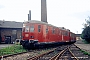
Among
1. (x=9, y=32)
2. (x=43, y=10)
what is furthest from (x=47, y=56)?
(x=9, y=32)

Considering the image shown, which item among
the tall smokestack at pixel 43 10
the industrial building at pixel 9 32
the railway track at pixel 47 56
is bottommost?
the railway track at pixel 47 56

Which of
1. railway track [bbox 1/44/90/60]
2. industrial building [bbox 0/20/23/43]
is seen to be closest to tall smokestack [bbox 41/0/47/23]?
industrial building [bbox 0/20/23/43]

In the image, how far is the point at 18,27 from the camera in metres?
46.5

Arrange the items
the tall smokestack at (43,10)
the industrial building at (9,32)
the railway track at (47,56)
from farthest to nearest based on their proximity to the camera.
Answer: the industrial building at (9,32)
the tall smokestack at (43,10)
the railway track at (47,56)

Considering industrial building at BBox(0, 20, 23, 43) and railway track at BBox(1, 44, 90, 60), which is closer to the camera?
railway track at BBox(1, 44, 90, 60)

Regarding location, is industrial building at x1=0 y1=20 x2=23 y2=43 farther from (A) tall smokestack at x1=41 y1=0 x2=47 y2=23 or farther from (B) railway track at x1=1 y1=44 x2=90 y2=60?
(B) railway track at x1=1 y1=44 x2=90 y2=60

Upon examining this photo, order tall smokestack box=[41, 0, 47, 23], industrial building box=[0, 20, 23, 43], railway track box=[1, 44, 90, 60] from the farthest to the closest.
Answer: industrial building box=[0, 20, 23, 43], tall smokestack box=[41, 0, 47, 23], railway track box=[1, 44, 90, 60]

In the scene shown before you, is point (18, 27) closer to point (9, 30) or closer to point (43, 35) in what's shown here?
point (9, 30)

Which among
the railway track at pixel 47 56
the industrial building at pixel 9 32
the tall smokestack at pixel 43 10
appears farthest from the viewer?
the industrial building at pixel 9 32

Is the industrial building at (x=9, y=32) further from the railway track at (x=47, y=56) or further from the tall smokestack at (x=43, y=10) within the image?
the railway track at (x=47, y=56)

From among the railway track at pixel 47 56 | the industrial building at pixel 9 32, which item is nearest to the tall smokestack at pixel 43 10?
the industrial building at pixel 9 32

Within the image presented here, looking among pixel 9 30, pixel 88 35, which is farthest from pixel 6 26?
pixel 88 35

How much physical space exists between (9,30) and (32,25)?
27.3 m

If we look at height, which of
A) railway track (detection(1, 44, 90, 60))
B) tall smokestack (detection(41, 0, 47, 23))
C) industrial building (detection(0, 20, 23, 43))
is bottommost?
railway track (detection(1, 44, 90, 60))
